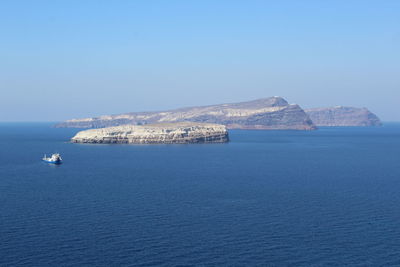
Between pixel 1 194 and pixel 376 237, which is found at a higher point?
pixel 1 194

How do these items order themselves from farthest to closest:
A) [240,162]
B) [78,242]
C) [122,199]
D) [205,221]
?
[240,162] < [122,199] < [205,221] < [78,242]

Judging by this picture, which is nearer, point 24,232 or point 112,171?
point 24,232

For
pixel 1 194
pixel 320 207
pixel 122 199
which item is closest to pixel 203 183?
pixel 122 199

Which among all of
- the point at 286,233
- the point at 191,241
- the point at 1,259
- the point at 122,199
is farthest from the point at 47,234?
the point at 286,233

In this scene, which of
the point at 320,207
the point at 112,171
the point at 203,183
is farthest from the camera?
the point at 112,171

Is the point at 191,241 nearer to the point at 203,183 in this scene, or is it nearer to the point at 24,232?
the point at 24,232

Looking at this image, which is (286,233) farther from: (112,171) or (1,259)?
(112,171)
